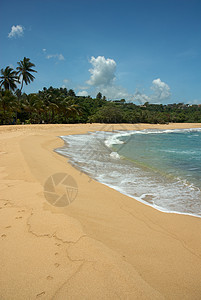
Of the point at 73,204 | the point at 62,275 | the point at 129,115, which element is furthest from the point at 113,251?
the point at 129,115

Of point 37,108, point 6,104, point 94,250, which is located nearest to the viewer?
point 94,250

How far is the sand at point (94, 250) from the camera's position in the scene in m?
1.77

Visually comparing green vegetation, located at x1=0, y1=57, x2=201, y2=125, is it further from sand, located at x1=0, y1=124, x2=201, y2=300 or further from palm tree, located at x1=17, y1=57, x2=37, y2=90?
sand, located at x1=0, y1=124, x2=201, y2=300

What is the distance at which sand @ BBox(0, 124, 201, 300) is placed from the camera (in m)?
1.77

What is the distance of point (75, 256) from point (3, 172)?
3958mm

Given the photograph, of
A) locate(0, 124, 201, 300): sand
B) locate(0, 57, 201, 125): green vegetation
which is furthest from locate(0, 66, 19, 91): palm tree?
locate(0, 124, 201, 300): sand

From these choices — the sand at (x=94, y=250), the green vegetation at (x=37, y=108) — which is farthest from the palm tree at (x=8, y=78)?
the sand at (x=94, y=250)

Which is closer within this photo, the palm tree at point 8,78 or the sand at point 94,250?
the sand at point 94,250

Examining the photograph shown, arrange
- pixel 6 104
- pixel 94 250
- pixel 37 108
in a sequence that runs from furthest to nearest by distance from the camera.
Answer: pixel 37 108, pixel 6 104, pixel 94 250

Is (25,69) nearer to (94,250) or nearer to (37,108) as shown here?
(37,108)

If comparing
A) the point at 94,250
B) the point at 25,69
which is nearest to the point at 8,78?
the point at 25,69

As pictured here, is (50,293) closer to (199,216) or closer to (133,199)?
(133,199)

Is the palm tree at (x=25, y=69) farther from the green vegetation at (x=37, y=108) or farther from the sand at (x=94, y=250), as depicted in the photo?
the sand at (x=94, y=250)

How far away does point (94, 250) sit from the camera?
226cm
